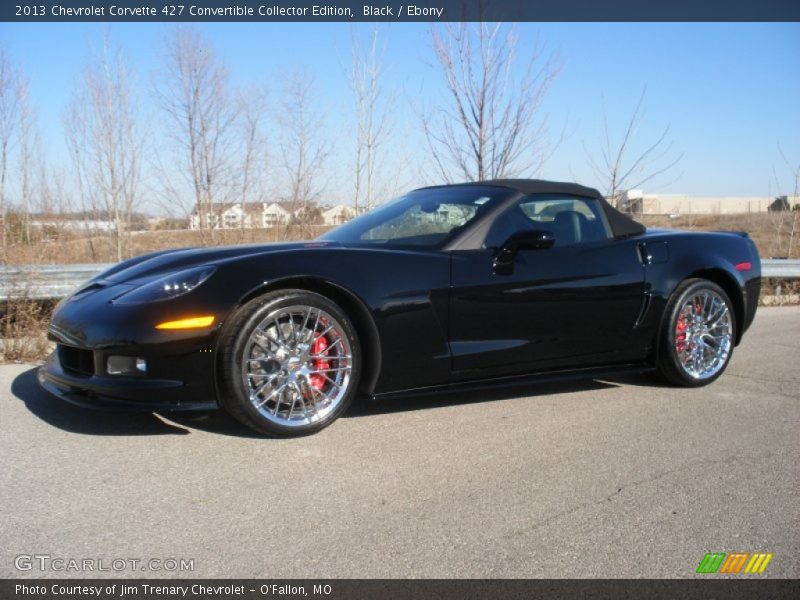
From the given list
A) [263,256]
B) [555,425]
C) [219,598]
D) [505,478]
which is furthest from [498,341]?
[219,598]

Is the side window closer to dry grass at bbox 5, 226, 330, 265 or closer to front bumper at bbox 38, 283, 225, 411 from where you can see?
front bumper at bbox 38, 283, 225, 411

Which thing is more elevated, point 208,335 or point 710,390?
point 208,335

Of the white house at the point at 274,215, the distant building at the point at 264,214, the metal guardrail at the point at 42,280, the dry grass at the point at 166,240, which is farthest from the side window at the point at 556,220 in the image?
the white house at the point at 274,215

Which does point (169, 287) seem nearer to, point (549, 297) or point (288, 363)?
point (288, 363)

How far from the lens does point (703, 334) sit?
5.05 m

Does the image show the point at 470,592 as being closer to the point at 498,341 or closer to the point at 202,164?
the point at 498,341

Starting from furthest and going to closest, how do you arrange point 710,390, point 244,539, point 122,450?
point 710,390
point 122,450
point 244,539

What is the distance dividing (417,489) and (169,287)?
1.49 metres

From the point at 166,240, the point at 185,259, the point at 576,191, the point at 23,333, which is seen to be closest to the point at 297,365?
the point at 185,259

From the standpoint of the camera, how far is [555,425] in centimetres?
402

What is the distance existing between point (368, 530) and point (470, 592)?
536 millimetres

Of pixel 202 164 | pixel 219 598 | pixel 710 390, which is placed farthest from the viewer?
pixel 202 164

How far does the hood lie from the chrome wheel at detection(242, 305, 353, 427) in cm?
38

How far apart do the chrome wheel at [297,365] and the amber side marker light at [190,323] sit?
0.21 metres
